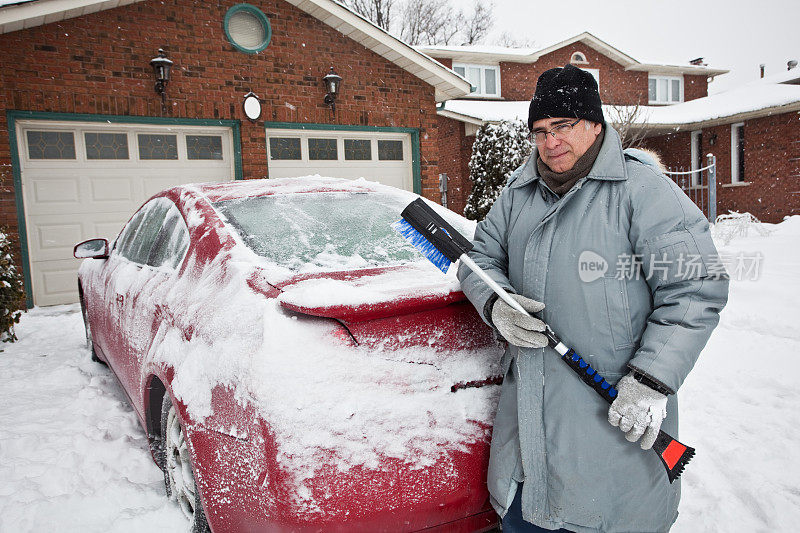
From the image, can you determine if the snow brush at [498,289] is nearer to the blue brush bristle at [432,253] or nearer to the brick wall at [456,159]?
the blue brush bristle at [432,253]

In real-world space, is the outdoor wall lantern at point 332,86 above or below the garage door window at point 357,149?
above

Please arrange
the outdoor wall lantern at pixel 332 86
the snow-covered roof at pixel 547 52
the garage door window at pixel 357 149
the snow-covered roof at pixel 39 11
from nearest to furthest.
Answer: the snow-covered roof at pixel 39 11, the outdoor wall lantern at pixel 332 86, the garage door window at pixel 357 149, the snow-covered roof at pixel 547 52

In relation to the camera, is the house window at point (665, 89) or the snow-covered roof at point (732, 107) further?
the house window at point (665, 89)

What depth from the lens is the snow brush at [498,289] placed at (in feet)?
4.85

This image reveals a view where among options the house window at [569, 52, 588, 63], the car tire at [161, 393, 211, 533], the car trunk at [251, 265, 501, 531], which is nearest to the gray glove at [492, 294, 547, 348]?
the car trunk at [251, 265, 501, 531]

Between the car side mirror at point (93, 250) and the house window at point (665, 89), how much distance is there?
22.4 metres

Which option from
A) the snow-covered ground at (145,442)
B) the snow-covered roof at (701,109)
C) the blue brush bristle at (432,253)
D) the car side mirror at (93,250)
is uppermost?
the snow-covered roof at (701,109)

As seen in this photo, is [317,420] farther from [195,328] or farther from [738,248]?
[738,248]

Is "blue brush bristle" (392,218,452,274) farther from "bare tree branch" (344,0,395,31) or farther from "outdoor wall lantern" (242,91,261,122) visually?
"bare tree branch" (344,0,395,31)

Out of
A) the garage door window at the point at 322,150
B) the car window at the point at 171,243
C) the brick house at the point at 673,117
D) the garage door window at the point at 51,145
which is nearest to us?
the car window at the point at 171,243

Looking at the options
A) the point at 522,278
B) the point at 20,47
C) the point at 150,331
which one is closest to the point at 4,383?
the point at 150,331

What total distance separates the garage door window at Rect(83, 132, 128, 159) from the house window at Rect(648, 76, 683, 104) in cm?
2019

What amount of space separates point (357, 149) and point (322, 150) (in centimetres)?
66

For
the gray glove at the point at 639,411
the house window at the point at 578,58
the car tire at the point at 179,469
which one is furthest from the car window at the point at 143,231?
the house window at the point at 578,58
